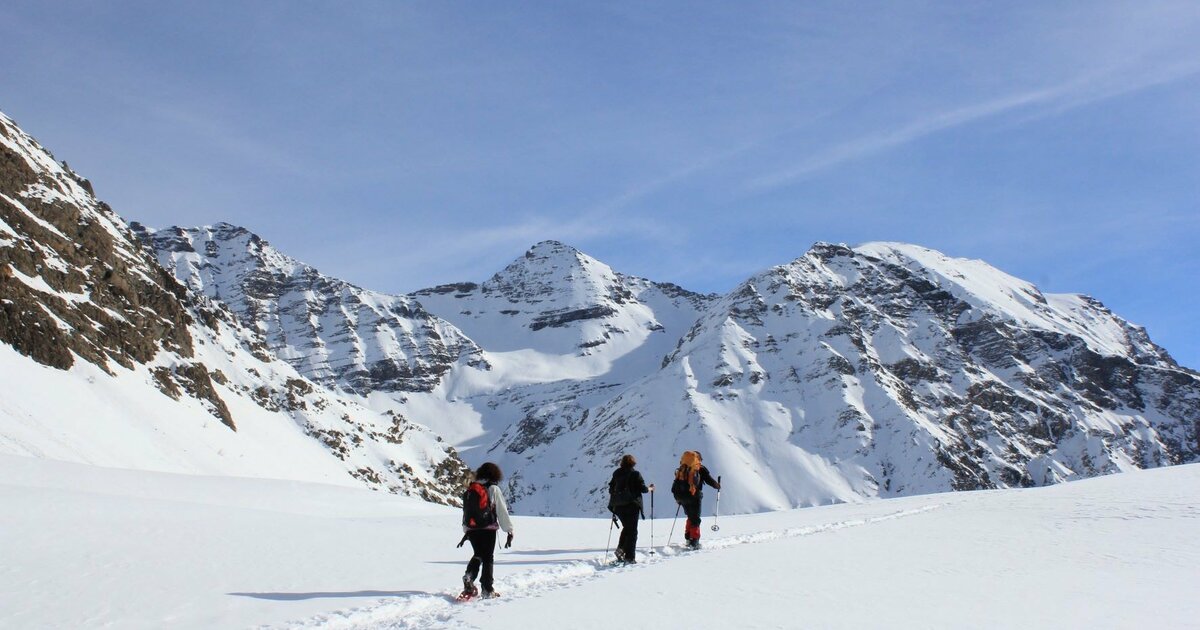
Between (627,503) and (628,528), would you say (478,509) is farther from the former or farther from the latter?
(627,503)

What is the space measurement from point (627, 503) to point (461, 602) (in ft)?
15.9

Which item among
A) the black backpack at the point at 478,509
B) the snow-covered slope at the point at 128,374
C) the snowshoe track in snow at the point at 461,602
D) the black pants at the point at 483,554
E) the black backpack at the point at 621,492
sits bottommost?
the snowshoe track in snow at the point at 461,602

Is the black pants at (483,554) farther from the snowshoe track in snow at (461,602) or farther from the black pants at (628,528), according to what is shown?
the black pants at (628,528)

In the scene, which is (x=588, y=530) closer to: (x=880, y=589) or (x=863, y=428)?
(x=880, y=589)

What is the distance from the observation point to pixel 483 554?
38.0 ft

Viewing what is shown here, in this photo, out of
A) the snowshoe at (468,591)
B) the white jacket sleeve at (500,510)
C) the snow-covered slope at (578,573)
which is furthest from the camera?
the white jacket sleeve at (500,510)

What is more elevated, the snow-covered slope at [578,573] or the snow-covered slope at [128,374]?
the snow-covered slope at [128,374]

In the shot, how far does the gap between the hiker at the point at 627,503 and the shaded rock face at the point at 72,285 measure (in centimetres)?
5484

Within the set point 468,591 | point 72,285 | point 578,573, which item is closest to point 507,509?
point 468,591

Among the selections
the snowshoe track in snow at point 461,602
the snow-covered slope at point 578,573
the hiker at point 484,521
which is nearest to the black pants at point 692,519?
the snowshoe track in snow at point 461,602

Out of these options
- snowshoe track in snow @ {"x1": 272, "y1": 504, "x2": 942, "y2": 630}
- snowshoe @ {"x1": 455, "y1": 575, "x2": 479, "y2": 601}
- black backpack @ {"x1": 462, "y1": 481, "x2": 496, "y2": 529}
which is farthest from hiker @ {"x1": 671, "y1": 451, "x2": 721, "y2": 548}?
snowshoe @ {"x1": 455, "y1": 575, "x2": 479, "y2": 601}

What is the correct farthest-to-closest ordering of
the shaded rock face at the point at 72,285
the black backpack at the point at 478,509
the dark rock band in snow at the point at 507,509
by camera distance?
1. the shaded rock face at the point at 72,285
2. the black backpack at the point at 478,509
3. the dark rock band in snow at the point at 507,509

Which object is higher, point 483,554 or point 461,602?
point 483,554

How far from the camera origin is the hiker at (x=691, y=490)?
1647 centimetres
